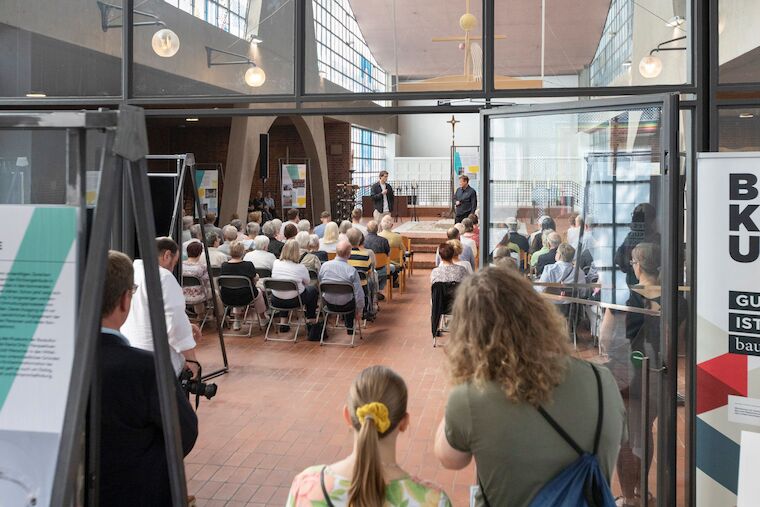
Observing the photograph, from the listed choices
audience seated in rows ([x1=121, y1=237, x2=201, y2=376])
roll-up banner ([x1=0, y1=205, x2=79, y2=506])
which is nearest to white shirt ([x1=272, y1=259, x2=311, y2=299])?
audience seated in rows ([x1=121, y1=237, x2=201, y2=376])

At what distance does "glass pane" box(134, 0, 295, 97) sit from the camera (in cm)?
431

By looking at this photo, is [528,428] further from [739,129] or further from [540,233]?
[739,129]

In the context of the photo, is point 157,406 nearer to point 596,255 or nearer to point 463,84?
point 596,255

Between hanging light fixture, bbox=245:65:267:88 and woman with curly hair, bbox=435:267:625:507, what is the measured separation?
2.78 meters

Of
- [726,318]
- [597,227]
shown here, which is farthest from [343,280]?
[726,318]

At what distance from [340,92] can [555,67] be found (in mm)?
1183

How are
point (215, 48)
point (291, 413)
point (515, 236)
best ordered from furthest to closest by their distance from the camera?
point (291, 413)
point (215, 48)
point (515, 236)

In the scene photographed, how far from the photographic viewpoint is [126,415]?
88.0 inches

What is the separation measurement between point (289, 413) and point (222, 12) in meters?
2.90

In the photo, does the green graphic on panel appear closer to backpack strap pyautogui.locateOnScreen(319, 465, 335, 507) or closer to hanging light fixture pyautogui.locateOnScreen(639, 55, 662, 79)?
backpack strap pyautogui.locateOnScreen(319, 465, 335, 507)

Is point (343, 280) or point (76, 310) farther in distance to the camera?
point (343, 280)

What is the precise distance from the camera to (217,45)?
443cm

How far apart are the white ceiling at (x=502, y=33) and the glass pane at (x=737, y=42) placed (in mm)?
587

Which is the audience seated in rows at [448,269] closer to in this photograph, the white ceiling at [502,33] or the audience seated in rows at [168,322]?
the white ceiling at [502,33]
